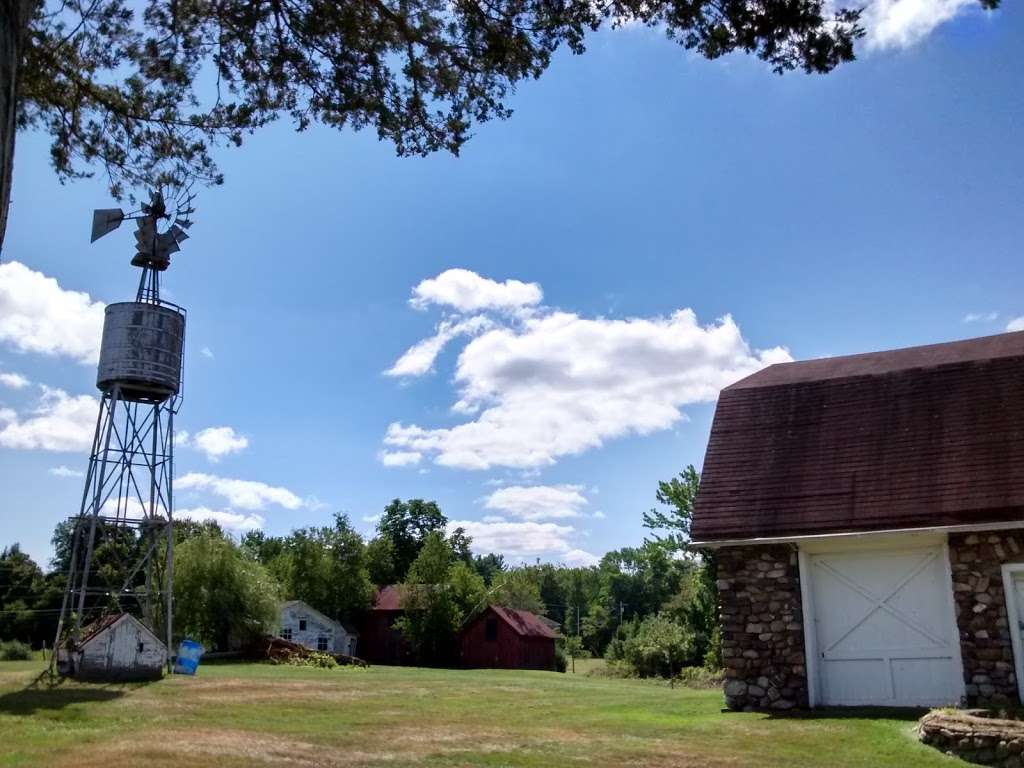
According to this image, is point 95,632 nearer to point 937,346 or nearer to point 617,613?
point 937,346

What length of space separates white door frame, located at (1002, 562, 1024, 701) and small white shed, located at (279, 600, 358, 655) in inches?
1689

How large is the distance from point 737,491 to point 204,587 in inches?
1155

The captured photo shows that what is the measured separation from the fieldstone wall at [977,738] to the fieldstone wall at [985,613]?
2.93m

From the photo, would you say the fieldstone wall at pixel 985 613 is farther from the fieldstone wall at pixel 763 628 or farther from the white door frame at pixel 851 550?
the fieldstone wall at pixel 763 628

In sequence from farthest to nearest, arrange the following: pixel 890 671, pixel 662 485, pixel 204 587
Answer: pixel 204 587 → pixel 662 485 → pixel 890 671

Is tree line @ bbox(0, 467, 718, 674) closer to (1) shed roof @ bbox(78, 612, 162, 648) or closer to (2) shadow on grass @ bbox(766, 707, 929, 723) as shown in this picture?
(1) shed roof @ bbox(78, 612, 162, 648)

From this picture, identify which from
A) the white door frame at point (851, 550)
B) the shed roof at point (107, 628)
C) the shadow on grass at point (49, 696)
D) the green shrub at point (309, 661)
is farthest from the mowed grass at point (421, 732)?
the green shrub at point (309, 661)

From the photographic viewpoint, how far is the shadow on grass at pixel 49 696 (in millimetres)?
15898

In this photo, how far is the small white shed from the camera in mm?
50875

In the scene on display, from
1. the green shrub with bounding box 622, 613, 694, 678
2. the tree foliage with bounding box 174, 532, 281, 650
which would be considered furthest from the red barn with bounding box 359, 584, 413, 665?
the green shrub with bounding box 622, 613, 694, 678

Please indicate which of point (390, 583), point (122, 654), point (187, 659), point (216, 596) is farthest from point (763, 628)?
point (390, 583)

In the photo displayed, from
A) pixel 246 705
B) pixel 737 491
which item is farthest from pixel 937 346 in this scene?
pixel 246 705

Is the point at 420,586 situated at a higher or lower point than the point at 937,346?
lower

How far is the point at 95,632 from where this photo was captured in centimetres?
2353
